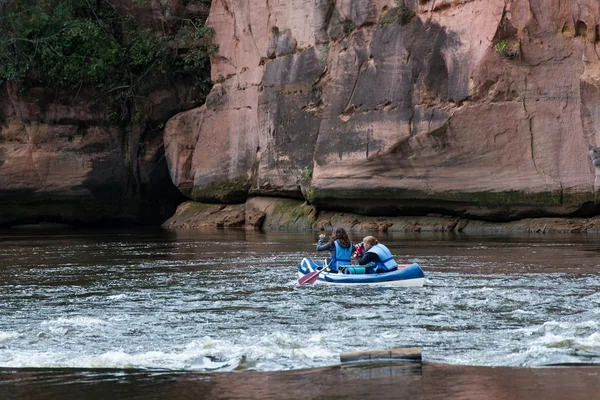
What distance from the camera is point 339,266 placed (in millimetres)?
16281

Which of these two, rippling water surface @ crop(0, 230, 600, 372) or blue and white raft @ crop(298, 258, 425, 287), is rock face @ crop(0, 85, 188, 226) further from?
Answer: blue and white raft @ crop(298, 258, 425, 287)

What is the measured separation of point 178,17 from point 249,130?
5941 millimetres

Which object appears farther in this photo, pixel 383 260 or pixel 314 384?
pixel 383 260

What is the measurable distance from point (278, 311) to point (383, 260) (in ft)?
10.6

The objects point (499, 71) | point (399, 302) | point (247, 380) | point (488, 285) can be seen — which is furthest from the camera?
point (499, 71)

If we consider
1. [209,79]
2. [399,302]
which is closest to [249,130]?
[209,79]

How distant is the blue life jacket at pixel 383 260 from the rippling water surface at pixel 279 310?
379 mm

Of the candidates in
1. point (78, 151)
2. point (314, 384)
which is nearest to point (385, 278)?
point (314, 384)

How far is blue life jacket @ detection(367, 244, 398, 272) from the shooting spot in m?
15.5

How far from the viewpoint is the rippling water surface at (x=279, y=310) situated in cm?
952

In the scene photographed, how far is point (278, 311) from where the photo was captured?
12727mm

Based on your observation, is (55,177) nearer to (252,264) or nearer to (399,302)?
(252,264)

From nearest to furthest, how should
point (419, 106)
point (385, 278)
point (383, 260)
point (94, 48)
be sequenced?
point (385, 278)
point (383, 260)
point (419, 106)
point (94, 48)

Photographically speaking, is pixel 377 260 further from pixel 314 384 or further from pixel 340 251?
pixel 314 384
